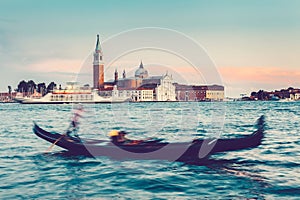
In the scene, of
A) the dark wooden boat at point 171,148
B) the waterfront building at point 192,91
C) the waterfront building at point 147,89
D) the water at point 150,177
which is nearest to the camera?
the water at point 150,177

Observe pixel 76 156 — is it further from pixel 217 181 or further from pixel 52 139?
pixel 217 181

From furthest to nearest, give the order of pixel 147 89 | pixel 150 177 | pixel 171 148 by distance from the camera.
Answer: pixel 147 89 → pixel 171 148 → pixel 150 177

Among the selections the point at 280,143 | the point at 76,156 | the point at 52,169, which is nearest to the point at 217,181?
the point at 52,169

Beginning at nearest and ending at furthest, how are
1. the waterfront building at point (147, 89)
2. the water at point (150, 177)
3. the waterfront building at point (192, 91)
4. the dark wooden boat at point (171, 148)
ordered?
the water at point (150, 177) → the dark wooden boat at point (171, 148) → the waterfront building at point (192, 91) → the waterfront building at point (147, 89)

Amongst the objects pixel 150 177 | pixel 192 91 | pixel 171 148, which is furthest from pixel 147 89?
pixel 150 177

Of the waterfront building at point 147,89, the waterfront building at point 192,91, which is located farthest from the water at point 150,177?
the waterfront building at point 147,89

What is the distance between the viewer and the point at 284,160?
11.6 metres

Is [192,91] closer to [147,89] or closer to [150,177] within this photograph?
[150,177]

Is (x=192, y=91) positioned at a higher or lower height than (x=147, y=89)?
lower

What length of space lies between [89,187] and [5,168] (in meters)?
3.50

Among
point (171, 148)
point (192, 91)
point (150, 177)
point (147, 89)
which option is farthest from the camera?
point (147, 89)

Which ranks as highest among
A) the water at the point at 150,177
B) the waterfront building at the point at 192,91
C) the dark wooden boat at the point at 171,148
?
the waterfront building at the point at 192,91

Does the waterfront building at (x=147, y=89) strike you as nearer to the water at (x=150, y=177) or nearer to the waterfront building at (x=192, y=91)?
the waterfront building at (x=192, y=91)

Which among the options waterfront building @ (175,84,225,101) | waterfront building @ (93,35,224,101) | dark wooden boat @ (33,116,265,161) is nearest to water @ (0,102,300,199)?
dark wooden boat @ (33,116,265,161)
